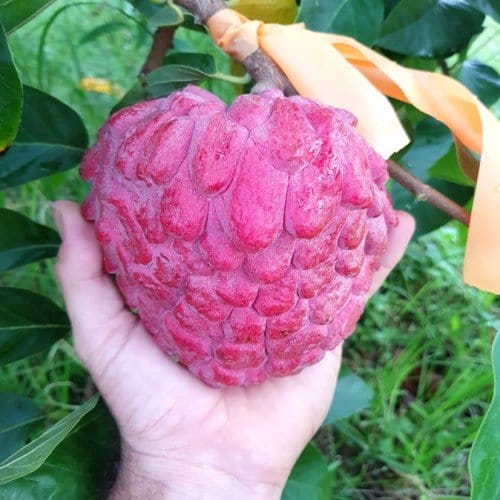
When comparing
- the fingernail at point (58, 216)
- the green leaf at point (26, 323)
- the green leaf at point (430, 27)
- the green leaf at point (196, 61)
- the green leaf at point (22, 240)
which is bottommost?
the green leaf at point (26, 323)

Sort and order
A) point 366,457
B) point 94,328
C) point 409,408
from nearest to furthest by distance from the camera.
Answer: point 94,328 → point 366,457 → point 409,408

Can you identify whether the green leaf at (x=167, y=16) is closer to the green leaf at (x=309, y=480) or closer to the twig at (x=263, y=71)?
the twig at (x=263, y=71)

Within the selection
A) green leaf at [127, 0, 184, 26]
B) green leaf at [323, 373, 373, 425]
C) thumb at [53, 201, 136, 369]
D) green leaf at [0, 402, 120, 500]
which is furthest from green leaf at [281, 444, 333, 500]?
green leaf at [127, 0, 184, 26]

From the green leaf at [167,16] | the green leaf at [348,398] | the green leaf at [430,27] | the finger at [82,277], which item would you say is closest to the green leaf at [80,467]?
the finger at [82,277]

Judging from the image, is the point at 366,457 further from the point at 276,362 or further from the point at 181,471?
the point at 276,362

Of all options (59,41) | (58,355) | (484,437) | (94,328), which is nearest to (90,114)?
(59,41)

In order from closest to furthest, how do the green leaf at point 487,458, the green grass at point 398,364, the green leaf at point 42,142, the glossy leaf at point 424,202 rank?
the green leaf at point 487,458 → the green leaf at point 42,142 → the glossy leaf at point 424,202 → the green grass at point 398,364

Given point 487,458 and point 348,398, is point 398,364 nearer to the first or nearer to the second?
point 348,398
